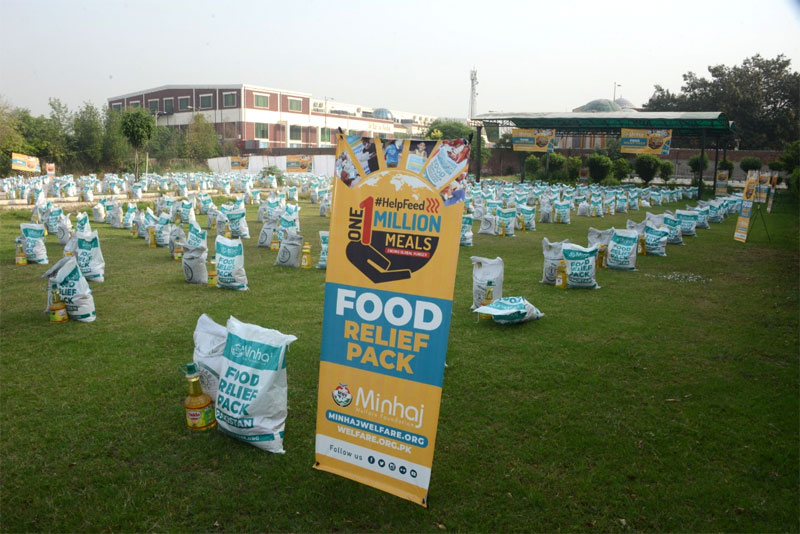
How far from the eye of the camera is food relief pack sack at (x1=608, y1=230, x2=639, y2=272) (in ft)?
32.8

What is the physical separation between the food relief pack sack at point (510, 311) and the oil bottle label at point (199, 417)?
3.49 m

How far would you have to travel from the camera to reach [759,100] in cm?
5184

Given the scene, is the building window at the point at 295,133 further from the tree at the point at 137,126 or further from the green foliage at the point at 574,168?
the tree at the point at 137,126

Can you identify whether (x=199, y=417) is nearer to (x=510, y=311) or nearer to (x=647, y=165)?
(x=510, y=311)

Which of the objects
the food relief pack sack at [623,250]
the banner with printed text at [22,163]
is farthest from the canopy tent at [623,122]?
the banner with printed text at [22,163]

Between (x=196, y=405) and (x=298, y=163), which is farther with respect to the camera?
(x=298, y=163)

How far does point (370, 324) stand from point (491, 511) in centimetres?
131

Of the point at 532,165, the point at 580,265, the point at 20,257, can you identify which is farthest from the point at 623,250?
the point at 532,165

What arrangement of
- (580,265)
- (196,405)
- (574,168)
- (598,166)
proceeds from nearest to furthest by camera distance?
(196,405) → (580,265) → (598,166) → (574,168)

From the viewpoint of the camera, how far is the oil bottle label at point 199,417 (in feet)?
12.9

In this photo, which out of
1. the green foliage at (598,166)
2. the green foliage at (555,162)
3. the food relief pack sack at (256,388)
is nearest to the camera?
the food relief pack sack at (256,388)

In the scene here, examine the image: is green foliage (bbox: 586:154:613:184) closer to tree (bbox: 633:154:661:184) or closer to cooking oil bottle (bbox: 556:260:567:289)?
tree (bbox: 633:154:661:184)

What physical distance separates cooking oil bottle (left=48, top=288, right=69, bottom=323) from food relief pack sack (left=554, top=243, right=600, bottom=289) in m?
7.00

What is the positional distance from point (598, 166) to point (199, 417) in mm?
39258
